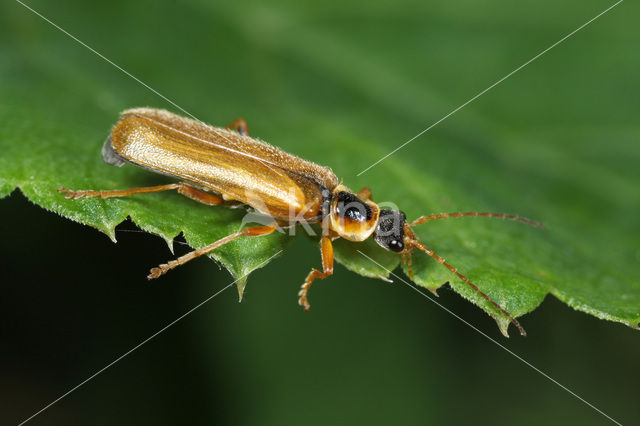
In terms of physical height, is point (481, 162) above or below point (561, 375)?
above

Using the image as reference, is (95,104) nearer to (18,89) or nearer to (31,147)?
(18,89)

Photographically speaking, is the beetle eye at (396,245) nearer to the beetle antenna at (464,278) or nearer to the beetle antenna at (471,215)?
the beetle antenna at (464,278)

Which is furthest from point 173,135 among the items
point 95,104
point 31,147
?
point 95,104

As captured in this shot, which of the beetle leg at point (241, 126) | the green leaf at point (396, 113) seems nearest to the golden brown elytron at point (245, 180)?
the green leaf at point (396, 113)

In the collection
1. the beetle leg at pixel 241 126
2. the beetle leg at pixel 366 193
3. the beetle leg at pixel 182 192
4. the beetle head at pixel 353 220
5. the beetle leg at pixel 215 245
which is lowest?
the beetle leg at pixel 215 245

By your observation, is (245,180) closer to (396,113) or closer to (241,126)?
(241,126)

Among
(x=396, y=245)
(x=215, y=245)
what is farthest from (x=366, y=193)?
(x=215, y=245)
